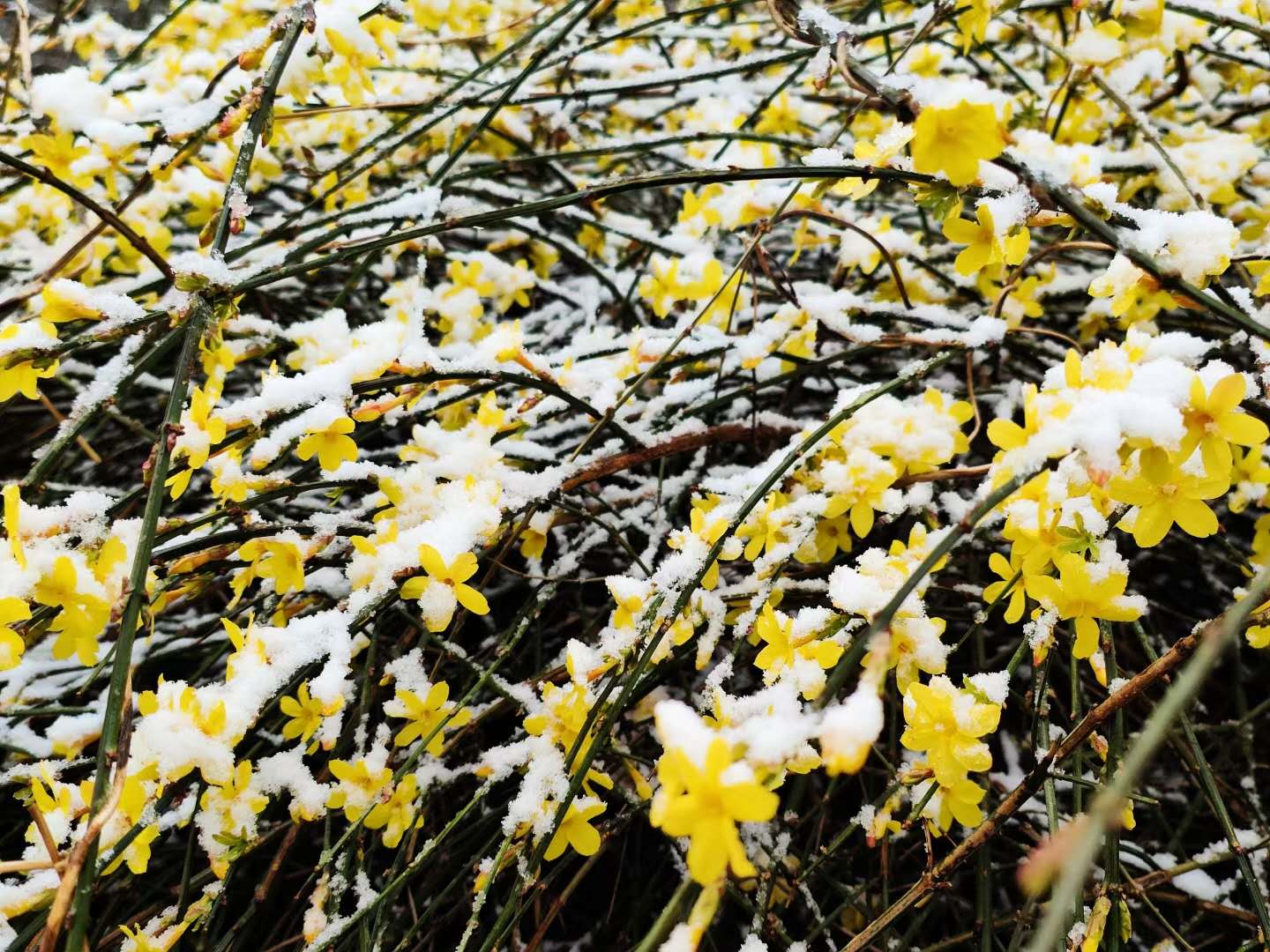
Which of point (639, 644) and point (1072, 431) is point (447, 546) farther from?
point (1072, 431)

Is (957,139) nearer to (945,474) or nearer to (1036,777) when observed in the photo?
(945,474)

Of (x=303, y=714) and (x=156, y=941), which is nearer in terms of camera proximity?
(x=156, y=941)

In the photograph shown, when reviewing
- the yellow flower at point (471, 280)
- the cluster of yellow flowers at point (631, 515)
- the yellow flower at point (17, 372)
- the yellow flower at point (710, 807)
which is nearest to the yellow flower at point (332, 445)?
the cluster of yellow flowers at point (631, 515)

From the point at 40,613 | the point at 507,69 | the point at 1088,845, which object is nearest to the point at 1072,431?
the point at 1088,845

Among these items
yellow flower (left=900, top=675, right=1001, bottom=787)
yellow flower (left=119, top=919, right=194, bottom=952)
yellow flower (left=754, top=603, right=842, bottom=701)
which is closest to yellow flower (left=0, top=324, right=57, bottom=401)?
yellow flower (left=119, top=919, right=194, bottom=952)

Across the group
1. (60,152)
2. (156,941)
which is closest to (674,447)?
(156,941)

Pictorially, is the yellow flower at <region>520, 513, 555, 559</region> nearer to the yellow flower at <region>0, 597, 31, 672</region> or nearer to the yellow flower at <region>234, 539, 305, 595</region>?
the yellow flower at <region>234, 539, 305, 595</region>
